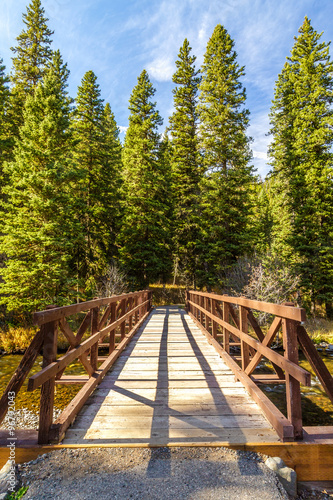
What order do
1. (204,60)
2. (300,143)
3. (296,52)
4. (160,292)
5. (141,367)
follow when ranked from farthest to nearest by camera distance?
(160,292)
(204,60)
(296,52)
(300,143)
(141,367)

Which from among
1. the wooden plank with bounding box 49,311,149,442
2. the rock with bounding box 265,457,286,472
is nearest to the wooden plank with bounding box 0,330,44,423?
the wooden plank with bounding box 49,311,149,442

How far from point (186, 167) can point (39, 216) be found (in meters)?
13.2

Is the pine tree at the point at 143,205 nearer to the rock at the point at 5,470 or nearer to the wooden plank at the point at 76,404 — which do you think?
the wooden plank at the point at 76,404

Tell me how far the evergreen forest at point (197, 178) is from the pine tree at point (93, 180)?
9 centimetres

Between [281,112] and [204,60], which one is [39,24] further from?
[281,112]

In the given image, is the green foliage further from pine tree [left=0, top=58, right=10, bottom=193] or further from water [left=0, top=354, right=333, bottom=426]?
pine tree [left=0, top=58, right=10, bottom=193]

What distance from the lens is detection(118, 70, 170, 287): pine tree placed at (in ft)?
62.7

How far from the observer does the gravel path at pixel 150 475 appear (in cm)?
180

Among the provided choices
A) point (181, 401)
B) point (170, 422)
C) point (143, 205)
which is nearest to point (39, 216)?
point (143, 205)

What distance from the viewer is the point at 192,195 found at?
20.5 metres

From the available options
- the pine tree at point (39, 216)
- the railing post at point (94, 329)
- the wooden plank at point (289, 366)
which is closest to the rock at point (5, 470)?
the railing post at point (94, 329)

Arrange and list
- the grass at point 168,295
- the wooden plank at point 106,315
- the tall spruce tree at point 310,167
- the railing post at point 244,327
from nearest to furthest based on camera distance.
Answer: the railing post at point 244,327
the wooden plank at point 106,315
the tall spruce tree at point 310,167
the grass at point 168,295

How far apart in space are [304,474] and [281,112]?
23202 millimetres

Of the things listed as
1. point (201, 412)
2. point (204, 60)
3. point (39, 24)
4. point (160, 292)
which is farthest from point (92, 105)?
point (201, 412)
